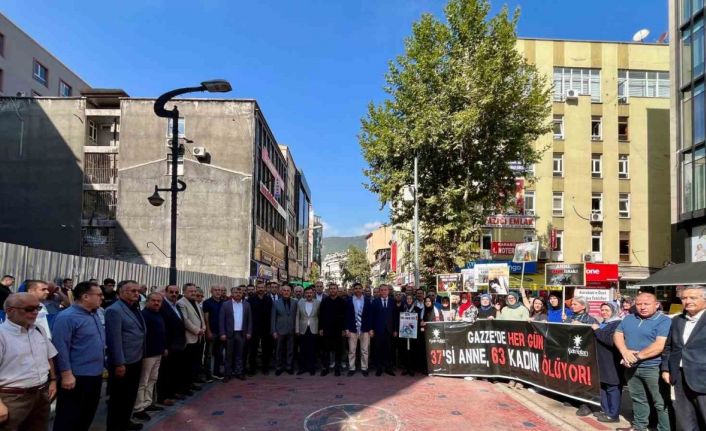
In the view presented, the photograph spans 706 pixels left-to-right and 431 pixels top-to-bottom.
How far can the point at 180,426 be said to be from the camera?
7.27m

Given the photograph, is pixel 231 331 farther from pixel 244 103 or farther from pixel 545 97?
pixel 244 103

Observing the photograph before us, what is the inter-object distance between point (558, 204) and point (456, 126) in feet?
58.5

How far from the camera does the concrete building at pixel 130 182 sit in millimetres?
33562

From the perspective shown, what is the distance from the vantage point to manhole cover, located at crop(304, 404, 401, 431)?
23.6 ft

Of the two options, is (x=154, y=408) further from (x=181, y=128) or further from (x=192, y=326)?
(x=181, y=128)

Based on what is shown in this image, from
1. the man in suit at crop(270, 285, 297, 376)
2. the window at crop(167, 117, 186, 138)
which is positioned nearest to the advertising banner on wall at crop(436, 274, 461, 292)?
the man in suit at crop(270, 285, 297, 376)

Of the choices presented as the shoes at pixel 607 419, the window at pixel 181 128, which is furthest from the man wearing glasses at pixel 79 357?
the window at pixel 181 128

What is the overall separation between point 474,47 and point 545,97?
13.7ft

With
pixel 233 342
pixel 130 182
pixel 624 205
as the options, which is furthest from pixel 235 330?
pixel 624 205

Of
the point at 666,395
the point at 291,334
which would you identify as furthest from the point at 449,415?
the point at 291,334

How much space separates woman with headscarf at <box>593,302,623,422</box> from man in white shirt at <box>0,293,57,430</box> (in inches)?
282

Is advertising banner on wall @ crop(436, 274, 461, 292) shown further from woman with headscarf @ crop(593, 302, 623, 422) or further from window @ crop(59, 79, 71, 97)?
window @ crop(59, 79, 71, 97)

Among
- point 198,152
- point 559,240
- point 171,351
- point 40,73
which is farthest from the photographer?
point 40,73

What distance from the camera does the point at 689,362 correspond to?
218 inches
